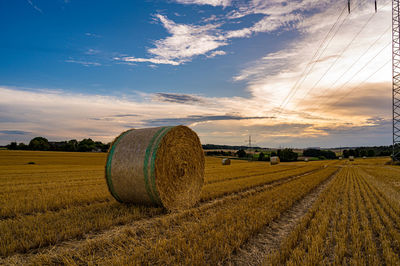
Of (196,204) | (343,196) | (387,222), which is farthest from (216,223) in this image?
(343,196)

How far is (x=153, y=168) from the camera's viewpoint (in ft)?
23.0

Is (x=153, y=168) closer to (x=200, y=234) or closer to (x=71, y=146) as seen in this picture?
(x=200, y=234)

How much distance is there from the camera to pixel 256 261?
12.9 ft

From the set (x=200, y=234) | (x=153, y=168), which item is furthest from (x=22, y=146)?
(x=200, y=234)

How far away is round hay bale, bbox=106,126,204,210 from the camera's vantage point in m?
7.12

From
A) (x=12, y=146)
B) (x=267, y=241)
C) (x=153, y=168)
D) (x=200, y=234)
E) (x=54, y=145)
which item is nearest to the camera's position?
(x=267, y=241)

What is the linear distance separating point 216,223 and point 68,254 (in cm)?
295

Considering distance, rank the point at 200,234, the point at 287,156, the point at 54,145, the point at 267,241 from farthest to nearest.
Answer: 1. the point at 287,156
2. the point at 54,145
3. the point at 200,234
4. the point at 267,241

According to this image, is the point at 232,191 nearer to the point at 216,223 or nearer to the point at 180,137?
the point at 180,137

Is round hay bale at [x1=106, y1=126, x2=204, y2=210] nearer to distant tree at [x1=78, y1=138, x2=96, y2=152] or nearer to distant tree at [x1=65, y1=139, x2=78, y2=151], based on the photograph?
distant tree at [x1=65, y1=139, x2=78, y2=151]

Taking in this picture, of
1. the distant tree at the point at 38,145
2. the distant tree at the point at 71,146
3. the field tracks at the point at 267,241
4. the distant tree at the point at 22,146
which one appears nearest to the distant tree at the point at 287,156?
the distant tree at the point at 71,146

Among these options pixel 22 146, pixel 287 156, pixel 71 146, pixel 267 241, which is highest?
pixel 71 146

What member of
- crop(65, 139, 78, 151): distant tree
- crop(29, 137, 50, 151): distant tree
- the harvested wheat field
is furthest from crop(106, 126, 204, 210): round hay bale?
crop(29, 137, 50, 151): distant tree

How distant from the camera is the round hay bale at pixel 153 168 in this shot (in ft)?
23.4
